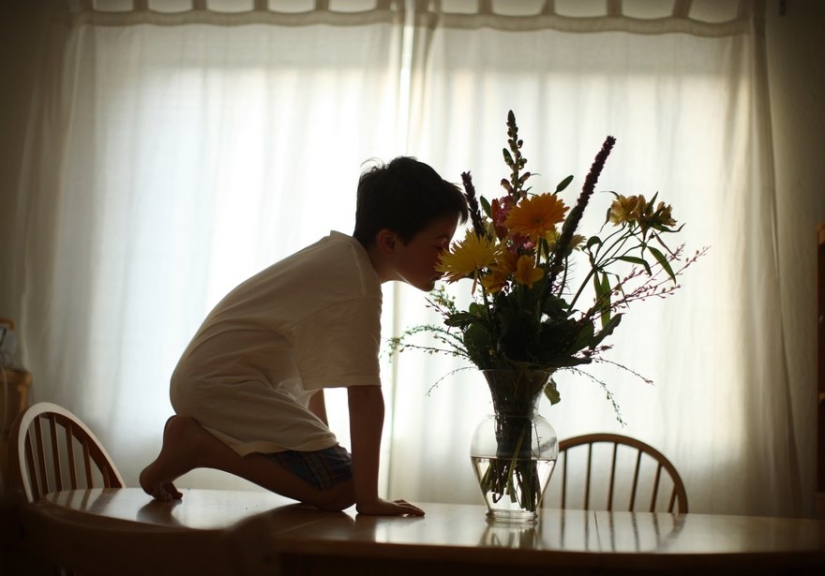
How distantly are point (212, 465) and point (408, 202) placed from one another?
0.55m

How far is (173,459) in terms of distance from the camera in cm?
130

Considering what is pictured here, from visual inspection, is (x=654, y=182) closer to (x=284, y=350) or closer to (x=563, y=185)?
(x=563, y=185)

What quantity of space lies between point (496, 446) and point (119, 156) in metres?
2.33

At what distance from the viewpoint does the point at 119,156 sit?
3.09m

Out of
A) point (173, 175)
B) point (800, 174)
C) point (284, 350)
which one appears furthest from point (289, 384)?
point (800, 174)

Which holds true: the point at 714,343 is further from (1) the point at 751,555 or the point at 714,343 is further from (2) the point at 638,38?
(1) the point at 751,555

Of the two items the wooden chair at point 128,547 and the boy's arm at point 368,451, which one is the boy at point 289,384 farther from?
the wooden chair at point 128,547

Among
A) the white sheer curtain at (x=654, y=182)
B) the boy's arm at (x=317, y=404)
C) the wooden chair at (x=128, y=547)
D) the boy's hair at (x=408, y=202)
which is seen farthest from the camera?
the white sheer curtain at (x=654, y=182)

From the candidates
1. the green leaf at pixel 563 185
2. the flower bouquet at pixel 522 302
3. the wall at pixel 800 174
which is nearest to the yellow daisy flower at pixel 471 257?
the flower bouquet at pixel 522 302

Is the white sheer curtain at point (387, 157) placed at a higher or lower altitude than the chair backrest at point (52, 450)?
higher

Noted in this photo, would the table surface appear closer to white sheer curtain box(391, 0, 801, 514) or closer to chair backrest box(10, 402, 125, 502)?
chair backrest box(10, 402, 125, 502)

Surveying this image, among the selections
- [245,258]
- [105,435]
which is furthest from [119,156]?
[105,435]

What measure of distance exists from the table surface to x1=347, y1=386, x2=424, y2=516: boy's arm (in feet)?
0.11

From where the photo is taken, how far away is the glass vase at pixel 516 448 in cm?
117
